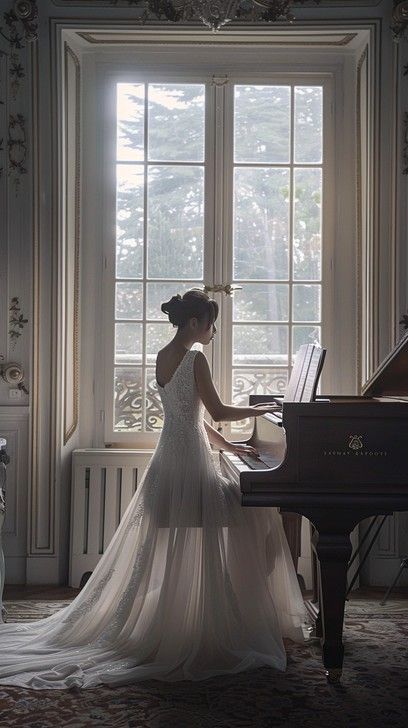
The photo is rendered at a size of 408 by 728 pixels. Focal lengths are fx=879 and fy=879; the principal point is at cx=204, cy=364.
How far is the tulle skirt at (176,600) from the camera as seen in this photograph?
323cm

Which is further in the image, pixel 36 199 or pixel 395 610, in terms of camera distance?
pixel 36 199

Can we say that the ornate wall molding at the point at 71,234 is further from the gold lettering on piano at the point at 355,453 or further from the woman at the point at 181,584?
the gold lettering on piano at the point at 355,453

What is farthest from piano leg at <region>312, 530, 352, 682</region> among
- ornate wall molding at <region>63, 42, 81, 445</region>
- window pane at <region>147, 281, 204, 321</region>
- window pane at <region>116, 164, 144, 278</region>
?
window pane at <region>116, 164, 144, 278</region>

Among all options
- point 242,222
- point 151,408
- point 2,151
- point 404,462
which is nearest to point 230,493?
point 404,462

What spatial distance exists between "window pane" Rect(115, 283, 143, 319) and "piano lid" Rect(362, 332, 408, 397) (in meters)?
1.73

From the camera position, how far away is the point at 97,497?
4.88 meters

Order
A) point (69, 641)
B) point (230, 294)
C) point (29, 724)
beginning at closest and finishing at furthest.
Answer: point (29, 724), point (69, 641), point (230, 294)

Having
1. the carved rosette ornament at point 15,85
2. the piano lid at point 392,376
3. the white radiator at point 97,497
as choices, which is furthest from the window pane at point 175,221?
the piano lid at point 392,376

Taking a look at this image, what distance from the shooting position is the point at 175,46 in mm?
5051

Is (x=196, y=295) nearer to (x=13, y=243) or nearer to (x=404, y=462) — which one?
(x=404, y=462)

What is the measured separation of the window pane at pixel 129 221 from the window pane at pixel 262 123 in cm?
62

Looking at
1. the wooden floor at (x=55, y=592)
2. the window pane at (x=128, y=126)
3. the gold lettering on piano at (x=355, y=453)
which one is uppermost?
the window pane at (x=128, y=126)

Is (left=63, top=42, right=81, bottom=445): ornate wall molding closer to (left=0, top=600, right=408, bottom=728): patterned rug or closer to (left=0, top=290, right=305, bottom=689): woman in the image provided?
(left=0, top=290, right=305, bottom=689): woman

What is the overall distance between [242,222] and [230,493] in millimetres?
2115
